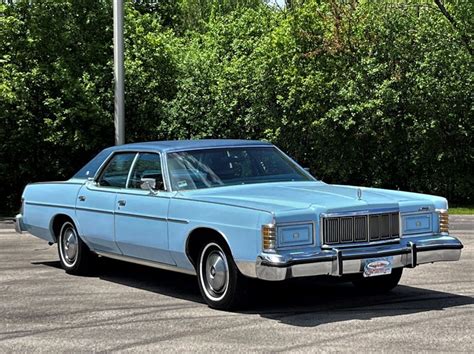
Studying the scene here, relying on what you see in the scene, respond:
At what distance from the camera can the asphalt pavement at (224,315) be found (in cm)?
712

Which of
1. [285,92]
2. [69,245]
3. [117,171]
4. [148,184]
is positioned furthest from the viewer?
[285,92]

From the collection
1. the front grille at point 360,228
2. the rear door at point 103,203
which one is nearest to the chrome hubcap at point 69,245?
the rear door at point 103,203

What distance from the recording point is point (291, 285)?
1005 centimetres

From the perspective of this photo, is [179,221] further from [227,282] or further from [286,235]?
[286,235]

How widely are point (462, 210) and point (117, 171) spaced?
13.7 metres

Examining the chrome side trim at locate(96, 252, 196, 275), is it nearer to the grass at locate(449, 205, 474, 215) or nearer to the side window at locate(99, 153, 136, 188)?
the side window at locate(99, 153, 136, 188)

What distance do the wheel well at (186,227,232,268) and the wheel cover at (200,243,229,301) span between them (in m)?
0.08

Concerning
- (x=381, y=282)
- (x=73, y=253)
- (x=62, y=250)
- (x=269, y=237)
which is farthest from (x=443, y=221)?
(x=62, y=250)

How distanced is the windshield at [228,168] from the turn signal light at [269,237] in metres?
1.43

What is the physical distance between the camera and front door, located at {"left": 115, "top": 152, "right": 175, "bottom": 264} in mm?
9242

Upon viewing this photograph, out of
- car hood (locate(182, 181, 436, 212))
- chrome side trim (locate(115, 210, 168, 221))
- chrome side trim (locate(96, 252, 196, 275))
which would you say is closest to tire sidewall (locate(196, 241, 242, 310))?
chrome side trim (locate(96, 252, 196, 275))

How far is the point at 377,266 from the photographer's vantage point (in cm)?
821

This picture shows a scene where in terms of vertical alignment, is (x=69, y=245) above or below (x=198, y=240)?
below

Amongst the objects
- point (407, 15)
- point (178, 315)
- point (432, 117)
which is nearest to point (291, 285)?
point (178, 315)
